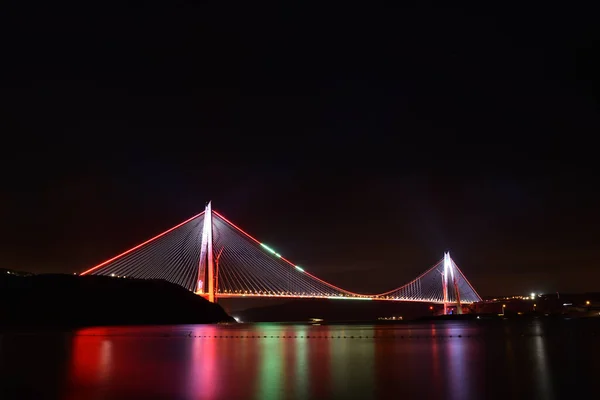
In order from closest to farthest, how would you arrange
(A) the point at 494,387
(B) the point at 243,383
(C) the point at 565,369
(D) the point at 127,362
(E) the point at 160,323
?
(A) the point at 494,387 < (B) the point at 243,383 < (C) the point at 565,369 < (D) the point at 127,362 < (E) the point at 160,323

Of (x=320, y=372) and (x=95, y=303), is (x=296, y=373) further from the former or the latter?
(x=95, y=303)

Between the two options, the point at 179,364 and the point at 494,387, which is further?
the point at 179,364

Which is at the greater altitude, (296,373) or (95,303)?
(95,303)

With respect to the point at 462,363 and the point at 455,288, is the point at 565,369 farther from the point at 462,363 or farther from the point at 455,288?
the point at 455,288

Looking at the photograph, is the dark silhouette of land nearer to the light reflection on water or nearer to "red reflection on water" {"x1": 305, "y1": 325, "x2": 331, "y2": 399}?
the light reflection on water

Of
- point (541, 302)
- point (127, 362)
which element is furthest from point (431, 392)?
point (541, 302)

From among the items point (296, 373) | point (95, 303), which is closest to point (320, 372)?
point (296, 373)

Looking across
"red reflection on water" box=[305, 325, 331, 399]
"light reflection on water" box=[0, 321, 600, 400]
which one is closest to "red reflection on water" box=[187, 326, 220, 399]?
"light reflection on water" box=[0, 321, 600, 400]

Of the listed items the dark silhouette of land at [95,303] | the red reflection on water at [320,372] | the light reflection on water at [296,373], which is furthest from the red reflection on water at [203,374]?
the dark silhouette of land at [95,303]
